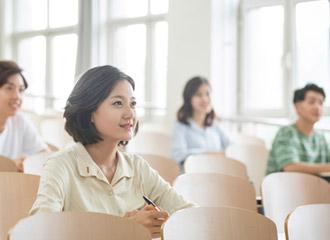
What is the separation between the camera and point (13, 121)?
4.50 metres

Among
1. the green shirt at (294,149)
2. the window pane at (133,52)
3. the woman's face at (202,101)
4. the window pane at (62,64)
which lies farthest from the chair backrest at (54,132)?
the window pane at (62,64)

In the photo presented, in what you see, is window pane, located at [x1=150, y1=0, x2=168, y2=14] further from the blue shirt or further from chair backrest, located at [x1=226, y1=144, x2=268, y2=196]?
chair backrest, located at [x1=226, y1=144, x2=268, y2=196]

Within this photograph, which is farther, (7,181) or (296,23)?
(296,23)

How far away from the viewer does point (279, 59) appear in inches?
253

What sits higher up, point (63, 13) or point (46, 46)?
point (63, 13)

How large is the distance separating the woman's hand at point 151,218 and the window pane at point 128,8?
605cm

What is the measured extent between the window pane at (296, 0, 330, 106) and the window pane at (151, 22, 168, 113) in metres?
2.06

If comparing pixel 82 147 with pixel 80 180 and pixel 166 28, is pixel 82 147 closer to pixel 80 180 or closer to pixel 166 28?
pixel 80 180

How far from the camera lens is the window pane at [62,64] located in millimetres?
9453

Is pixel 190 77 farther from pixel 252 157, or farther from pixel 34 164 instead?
pixel 34 164

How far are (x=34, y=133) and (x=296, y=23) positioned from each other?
2.90m

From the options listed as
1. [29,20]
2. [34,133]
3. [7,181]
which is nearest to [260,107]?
[34,133]

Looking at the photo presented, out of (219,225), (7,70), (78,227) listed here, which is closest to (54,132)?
(7,70)

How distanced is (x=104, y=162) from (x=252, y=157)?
2.94 meters
